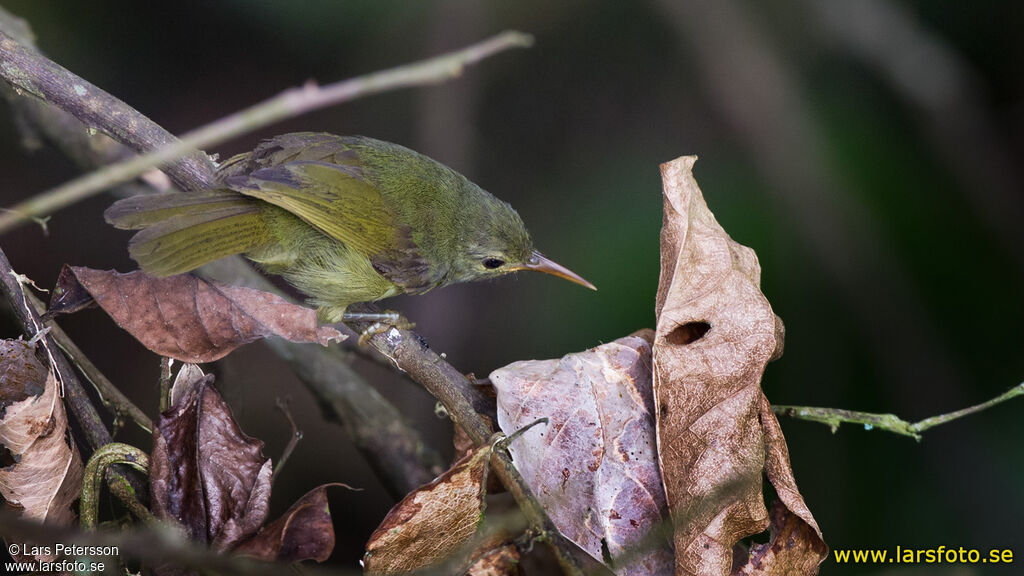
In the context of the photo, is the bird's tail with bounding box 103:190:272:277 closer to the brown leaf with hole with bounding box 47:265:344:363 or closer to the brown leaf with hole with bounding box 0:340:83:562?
the brown leaf with hole with bounding box 47:265:344:363

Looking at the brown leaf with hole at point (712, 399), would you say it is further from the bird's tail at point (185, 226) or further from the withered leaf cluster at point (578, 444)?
the bird's tail at point (185, 226)

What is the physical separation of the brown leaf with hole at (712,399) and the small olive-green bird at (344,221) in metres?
0.86

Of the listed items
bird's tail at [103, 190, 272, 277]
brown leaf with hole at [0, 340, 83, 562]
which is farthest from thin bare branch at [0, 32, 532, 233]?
brown leaf with hole at [0, 340, 83, 562]

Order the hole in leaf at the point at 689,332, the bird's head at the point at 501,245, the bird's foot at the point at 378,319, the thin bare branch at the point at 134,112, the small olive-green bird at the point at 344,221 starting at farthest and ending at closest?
1. the bird's head at the point at 501,245
2. the bird's foot at the point at 378,319
3. the small olive-green bird at the point at 344,221
4. the hole in leaf at the point at 689,332
5. the thin bare branch at the point at 134,112

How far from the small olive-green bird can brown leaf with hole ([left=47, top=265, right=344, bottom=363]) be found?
27cm

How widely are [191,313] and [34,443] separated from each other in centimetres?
44

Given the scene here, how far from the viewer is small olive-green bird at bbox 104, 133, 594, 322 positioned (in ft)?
8.32

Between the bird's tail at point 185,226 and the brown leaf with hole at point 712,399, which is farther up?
the bird's tail at point 185,226

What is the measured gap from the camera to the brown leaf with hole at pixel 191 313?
2.07 metres

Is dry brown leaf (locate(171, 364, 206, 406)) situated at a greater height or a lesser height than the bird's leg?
lesser

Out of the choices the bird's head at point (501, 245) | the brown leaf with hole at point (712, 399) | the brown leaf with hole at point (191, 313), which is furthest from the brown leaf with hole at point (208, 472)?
the bird's head at point (501, 245)

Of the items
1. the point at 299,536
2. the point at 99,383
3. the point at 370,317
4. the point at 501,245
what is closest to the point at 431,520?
the point at 299,536

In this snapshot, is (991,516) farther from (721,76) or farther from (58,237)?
(58,237)

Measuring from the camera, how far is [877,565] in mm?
2785
